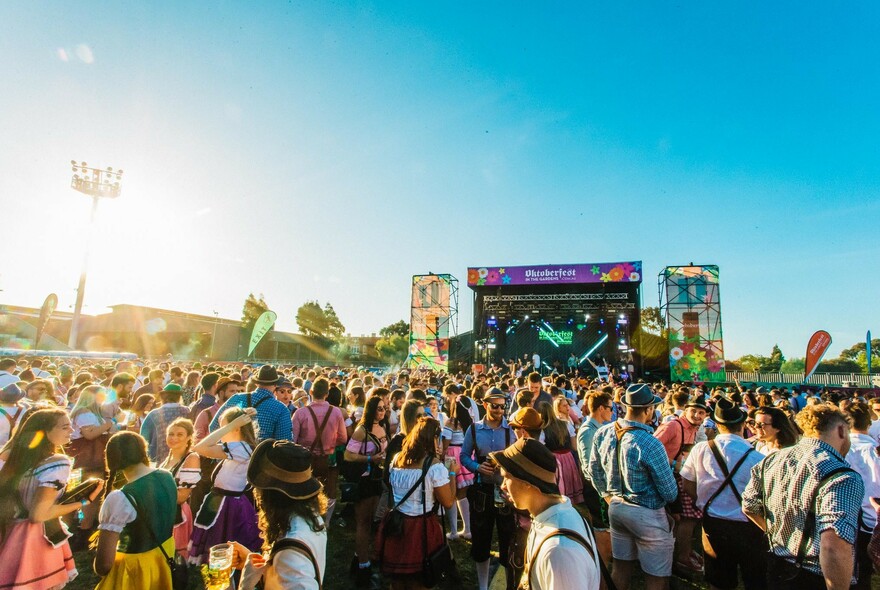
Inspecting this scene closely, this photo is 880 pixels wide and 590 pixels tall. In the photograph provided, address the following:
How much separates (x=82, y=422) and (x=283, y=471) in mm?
4279

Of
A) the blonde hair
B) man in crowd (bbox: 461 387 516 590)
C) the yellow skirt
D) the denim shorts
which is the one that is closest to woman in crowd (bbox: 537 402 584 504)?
man in crowd (bbox: 461 387 516 590)

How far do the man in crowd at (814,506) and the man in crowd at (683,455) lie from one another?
1.45 meters

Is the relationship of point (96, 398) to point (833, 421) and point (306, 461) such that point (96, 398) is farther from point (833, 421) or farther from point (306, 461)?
point (833, 421)

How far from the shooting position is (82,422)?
4645 mm

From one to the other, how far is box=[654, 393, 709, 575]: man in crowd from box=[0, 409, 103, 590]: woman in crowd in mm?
4833

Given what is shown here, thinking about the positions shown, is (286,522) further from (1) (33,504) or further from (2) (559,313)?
(2) (559,313)

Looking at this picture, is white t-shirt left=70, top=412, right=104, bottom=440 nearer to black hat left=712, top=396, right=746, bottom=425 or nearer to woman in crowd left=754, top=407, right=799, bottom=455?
black hat left=712, top=396, right=746, bottom=425

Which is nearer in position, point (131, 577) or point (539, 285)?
point (131, 577)

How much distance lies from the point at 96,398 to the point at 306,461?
4.43 m

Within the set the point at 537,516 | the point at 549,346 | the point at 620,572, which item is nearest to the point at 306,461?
the point at 537,516

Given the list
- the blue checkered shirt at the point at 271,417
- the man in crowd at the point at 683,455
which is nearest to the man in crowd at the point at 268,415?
the blue checkered shirt at the point at 271,417

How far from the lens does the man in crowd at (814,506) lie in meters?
2.20

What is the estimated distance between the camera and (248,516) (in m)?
3.28

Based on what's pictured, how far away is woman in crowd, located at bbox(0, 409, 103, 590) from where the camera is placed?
258 cm
